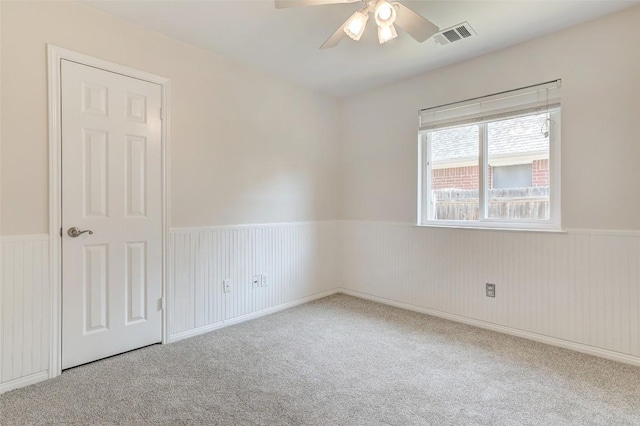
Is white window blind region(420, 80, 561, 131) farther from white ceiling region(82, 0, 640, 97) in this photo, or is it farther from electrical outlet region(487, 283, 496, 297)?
electrical outlet region(487, 283, 496, 297)

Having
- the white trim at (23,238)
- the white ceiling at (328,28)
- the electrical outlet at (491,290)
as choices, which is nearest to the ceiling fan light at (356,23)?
the white ceiling at (328,28)

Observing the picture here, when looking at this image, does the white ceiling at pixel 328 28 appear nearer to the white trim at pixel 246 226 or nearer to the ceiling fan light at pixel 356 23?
the ceiling fan light at pixel 356 23

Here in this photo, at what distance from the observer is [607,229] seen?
2.40 m

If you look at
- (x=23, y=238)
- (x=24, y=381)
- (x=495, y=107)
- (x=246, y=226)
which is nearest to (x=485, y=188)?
(x=495, y=107)

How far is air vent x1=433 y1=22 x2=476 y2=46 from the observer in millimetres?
2466

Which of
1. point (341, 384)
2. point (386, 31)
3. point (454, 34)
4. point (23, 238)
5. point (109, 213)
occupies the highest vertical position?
point (454, 34)

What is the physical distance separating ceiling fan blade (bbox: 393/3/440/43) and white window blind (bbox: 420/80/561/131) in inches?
51.7

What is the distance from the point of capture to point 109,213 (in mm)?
2402

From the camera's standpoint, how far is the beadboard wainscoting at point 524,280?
7.75ft

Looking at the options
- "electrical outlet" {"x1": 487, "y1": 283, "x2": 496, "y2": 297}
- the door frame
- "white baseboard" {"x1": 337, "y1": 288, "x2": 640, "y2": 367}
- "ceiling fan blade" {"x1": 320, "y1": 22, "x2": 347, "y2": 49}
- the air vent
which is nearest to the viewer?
"ceiling fan blade" {"x1": 320, "y1": 22, "x2": 347, "y2": 49}

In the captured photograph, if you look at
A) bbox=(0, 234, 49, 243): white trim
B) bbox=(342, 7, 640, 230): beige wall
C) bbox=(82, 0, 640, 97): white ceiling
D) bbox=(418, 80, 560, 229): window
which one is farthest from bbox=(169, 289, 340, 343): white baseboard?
bbox=(342, 7, 640, 230): beige wall

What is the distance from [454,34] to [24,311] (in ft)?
11.6

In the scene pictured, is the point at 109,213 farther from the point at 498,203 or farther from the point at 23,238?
the point at 498,203

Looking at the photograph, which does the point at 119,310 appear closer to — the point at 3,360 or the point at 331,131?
the point at 3,360
